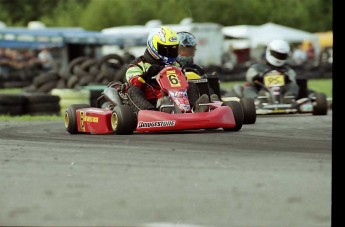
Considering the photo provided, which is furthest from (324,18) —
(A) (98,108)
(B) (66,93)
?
(A) (98,108)

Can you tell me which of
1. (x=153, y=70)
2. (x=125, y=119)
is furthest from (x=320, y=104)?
(x=125, y=119)

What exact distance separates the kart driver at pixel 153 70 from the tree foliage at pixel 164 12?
1460 inches

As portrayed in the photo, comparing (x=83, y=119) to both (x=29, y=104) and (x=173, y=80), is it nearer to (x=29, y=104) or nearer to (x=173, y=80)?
(x=173, y=80)

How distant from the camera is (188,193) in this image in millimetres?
5262

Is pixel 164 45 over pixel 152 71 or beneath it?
over

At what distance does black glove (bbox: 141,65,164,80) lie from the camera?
379 inches

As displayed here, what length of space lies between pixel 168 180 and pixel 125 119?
3.32 metres

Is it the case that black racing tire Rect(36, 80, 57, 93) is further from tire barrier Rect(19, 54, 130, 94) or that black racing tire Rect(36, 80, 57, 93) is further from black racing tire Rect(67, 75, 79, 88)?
black racing tire Rect(67, 75, 79, 88)

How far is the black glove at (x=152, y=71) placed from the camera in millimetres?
9617

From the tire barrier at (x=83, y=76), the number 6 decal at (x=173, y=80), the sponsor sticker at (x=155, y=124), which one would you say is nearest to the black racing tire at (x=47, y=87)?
the tire barrier at (x=83, y=76)

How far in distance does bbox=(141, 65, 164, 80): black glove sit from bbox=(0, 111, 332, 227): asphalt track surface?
768 millimetres

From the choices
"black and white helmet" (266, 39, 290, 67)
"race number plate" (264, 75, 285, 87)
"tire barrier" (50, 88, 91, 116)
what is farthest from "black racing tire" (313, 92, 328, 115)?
"tire barrier" (50, 88, 91, 116)

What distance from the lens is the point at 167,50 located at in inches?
381

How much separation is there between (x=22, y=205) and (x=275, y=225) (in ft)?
4.32
